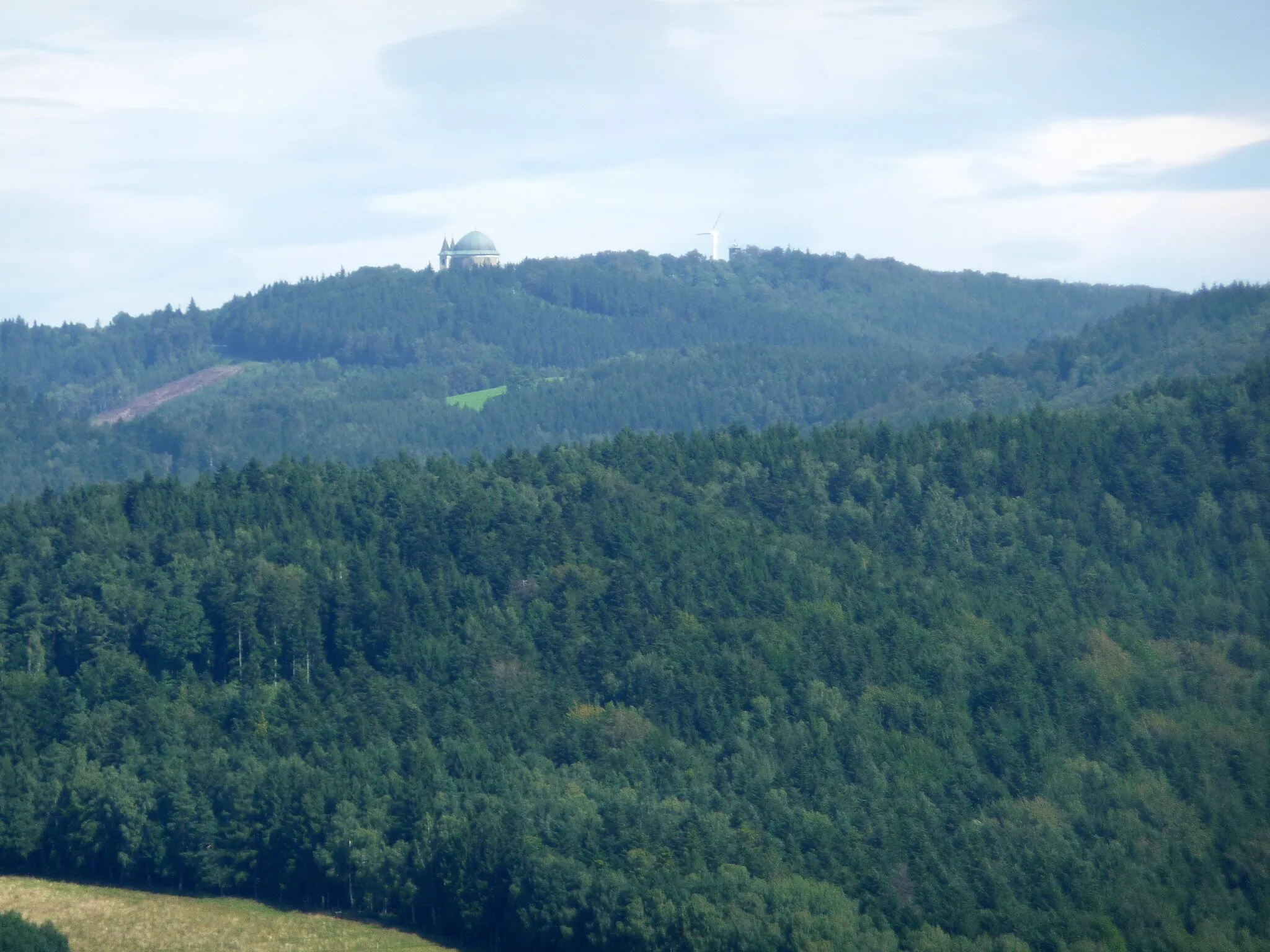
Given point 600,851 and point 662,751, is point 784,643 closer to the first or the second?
point 662,751

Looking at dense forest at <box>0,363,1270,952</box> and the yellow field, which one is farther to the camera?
dense forest at <box>0,363,1270,952</box>

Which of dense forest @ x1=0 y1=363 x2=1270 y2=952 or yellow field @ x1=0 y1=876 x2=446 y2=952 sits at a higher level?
dense forest @ x1=0 y1=363 x2=1270 y2=952

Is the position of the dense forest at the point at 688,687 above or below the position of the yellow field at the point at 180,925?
above

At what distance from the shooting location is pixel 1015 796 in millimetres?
103062

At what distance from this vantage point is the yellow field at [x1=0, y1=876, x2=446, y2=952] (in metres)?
81.2

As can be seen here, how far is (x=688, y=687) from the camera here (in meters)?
111

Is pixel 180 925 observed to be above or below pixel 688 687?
Result: below

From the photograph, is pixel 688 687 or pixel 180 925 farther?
pixel 688 687

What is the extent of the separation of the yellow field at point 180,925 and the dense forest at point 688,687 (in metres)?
2.53

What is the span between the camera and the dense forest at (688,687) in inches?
3408

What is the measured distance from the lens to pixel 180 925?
279 feet

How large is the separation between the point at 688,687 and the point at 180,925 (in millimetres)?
36322

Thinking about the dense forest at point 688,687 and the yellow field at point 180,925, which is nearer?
the yellow field at point 180,925

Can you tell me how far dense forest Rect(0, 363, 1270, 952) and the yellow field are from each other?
8.28ft
